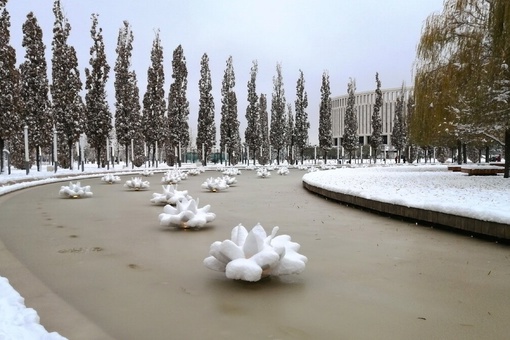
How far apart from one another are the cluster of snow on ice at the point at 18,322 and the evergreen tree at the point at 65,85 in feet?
114

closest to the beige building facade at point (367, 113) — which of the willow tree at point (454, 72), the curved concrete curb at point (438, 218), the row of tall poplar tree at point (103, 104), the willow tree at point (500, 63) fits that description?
the row of tall poplar tree at point (103, 104)

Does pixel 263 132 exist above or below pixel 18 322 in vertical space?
above

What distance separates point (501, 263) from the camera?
5328 mm

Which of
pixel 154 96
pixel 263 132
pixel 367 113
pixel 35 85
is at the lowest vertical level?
pixel 263 132

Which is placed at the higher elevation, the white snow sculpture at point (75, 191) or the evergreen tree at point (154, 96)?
the evergreen tree at point (154, 96)

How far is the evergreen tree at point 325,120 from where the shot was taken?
62.6 m

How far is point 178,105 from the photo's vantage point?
51.1 m

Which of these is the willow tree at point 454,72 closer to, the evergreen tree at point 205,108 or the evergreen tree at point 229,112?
the evergreen tree at point 205,108

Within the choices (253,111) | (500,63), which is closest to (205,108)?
→ (253,111)

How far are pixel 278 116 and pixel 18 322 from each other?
61.8m

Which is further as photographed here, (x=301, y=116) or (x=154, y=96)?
(x=301, y=116)

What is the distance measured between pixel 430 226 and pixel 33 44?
33.0 metres

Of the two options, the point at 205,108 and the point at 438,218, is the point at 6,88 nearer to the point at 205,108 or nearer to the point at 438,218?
the point at 438,218

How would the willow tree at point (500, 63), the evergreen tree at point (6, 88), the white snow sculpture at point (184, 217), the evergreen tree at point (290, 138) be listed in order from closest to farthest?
the white snow sculpture at point (184, 217) < the willow tree at point (500, 63) < the evergreen tree at point (6, 88) < the evergreen tree at point (290, 138)
